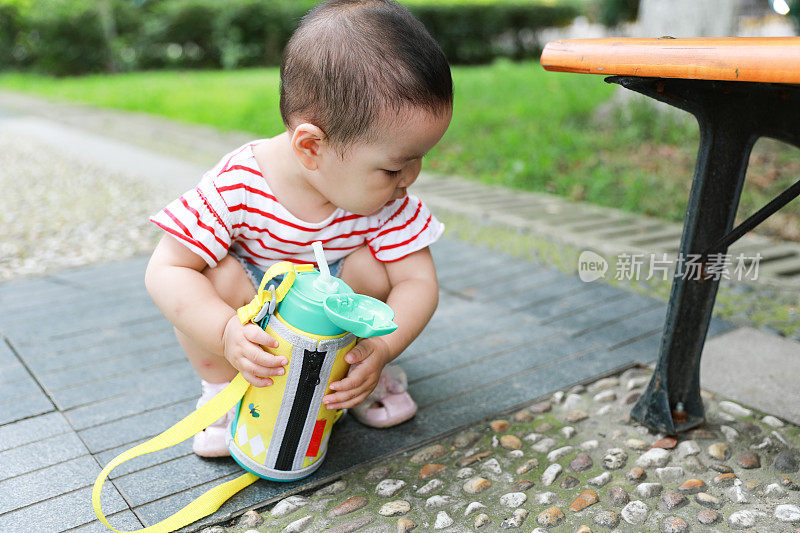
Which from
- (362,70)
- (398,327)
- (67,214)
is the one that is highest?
(362,70)

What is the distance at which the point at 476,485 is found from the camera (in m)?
1.59

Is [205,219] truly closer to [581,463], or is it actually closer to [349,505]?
[349,505]

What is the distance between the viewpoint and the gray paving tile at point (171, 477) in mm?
1562

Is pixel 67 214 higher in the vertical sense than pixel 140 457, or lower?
lower

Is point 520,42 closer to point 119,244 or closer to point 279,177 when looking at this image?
point 119,244

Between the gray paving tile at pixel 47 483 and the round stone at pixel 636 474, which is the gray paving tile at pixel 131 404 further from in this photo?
the round stone at pixel 636 474

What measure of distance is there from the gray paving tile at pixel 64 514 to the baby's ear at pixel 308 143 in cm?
83

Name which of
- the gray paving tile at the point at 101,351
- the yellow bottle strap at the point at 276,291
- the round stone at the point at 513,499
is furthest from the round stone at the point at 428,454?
the gray paving tile at the point at 101,351

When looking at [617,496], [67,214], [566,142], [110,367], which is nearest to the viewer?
[617,496]

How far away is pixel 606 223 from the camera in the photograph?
11.8 ft

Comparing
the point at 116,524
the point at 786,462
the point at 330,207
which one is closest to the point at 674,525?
the point at 786,462

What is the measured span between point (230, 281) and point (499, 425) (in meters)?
0.78

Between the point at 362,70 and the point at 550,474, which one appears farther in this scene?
the point at 550,474

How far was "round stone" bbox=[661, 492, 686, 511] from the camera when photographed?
1507mm
